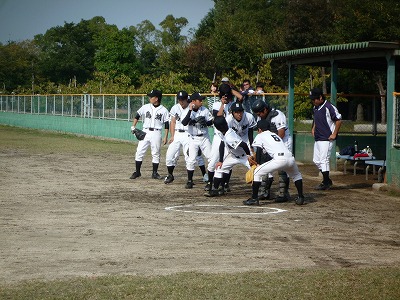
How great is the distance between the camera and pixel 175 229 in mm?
10906

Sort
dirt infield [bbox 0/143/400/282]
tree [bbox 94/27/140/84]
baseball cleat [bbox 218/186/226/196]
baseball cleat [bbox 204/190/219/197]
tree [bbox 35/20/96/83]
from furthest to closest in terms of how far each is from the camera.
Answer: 1. tree [bbox 35/20/96/83]
2. tree [bbox 94/27/140/84]
3. baseball cleat [bbox 218/186/226/196]
4. baseball cleat [bbox 204/190/219/197]
5. dirt infield [bbox 0/143/400/282]

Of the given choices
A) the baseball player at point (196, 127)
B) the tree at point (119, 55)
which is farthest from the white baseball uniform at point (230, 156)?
the tree at point (119, 55)

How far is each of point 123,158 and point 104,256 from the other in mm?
16454

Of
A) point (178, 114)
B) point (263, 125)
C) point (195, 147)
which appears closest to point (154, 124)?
point (178, 114)

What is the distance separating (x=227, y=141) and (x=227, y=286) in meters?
7.06

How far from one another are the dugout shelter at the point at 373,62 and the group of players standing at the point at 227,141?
2508mm

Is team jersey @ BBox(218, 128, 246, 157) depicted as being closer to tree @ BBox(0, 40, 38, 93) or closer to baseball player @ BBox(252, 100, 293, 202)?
baseball player @ BBox(252, 100, 293, 202)

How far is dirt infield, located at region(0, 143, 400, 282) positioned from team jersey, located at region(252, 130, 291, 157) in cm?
104

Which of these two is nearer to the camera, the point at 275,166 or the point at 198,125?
the point at 275,166

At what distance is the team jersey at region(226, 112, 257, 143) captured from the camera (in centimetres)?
1480

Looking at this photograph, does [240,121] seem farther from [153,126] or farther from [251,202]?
[153,126]

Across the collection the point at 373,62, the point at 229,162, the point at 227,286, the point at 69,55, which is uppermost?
the point at 69,55

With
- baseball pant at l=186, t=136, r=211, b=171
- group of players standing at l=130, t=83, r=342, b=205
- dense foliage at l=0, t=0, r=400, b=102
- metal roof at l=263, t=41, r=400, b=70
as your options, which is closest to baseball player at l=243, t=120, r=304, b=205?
group of players standing at l=130, t=83, r=342, b=205

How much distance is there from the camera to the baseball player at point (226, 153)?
46.9ft
